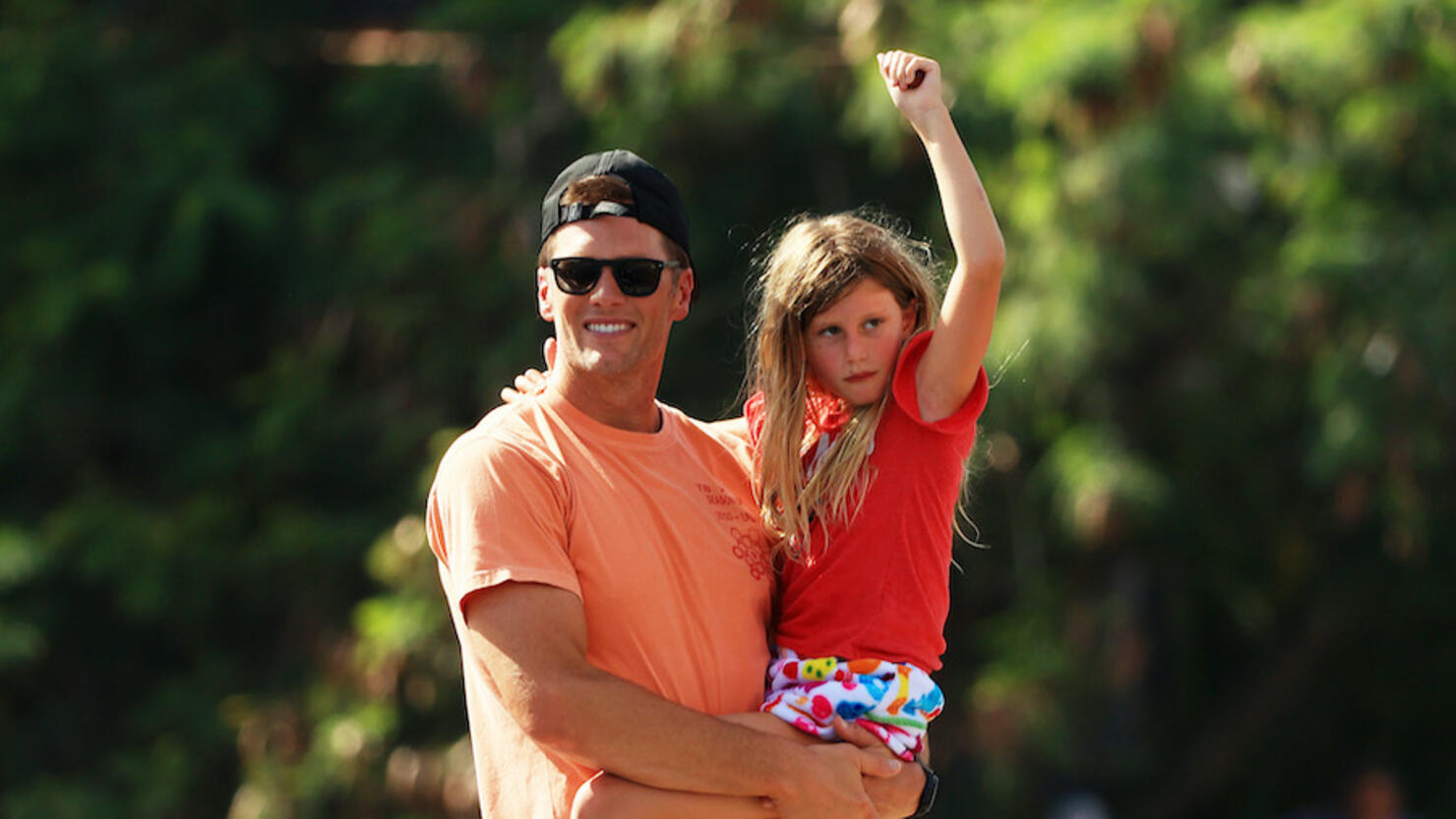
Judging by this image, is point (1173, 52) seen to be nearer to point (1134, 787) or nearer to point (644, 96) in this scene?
point (644, 96)

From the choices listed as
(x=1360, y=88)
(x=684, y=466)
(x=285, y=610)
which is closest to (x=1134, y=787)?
(x=1360, y=88)

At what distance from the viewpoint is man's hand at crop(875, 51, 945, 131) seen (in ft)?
7.76

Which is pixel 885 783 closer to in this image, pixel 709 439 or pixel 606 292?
pixel 709 439

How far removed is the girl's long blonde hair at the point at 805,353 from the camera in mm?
2447

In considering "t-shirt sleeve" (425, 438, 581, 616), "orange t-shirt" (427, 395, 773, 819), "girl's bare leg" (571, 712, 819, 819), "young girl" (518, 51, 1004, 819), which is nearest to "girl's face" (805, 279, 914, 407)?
"young girl" (518, 51, 1004, 819)

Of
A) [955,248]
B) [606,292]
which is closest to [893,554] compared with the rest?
[955,248]

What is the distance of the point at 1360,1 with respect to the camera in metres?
5.57

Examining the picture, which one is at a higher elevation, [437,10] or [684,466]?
[437,10]

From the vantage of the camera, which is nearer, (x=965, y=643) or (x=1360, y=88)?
(x=1360, y=88)

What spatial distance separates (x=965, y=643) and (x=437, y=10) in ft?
9.95

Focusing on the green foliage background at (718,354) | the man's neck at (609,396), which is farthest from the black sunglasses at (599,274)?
the green foliage background at (718,354)

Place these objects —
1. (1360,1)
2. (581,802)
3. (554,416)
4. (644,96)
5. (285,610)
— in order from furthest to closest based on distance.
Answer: (285,610) < (644,96) < (1360,1) < (554,416) < (581,802)

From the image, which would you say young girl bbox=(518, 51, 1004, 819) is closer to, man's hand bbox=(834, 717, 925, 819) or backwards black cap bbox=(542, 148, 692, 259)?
man's hand bbox=(834, 717, 925, 819)

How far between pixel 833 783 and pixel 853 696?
4.9 inches
